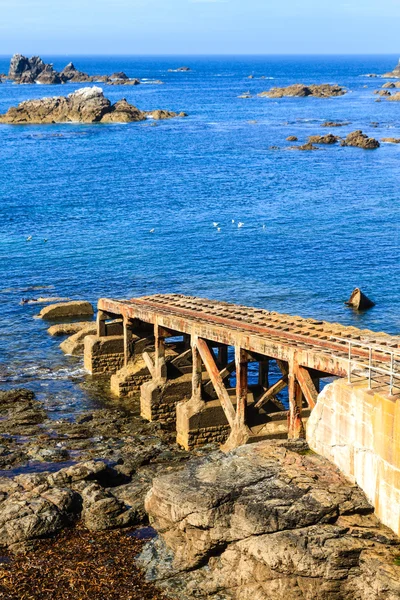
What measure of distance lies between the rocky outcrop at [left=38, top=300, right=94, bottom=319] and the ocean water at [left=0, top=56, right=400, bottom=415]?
702 millimetres

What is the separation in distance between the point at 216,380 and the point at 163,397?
3.40 m

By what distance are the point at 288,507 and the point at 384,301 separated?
1110 inches

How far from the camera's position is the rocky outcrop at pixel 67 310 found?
40.0 metres

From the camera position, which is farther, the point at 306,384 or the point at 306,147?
the point at 306,147

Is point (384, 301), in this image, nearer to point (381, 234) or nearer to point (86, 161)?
point (381, 234)

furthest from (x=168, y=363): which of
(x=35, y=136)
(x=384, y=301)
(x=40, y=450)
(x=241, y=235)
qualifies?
(x=35, y=136)

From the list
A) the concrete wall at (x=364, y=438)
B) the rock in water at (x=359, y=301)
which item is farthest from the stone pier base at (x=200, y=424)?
the rock in water at (x=359, y=301)

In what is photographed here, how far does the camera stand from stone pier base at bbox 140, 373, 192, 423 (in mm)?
27266

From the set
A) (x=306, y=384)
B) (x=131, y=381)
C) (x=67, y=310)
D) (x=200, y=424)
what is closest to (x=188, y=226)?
(x=67, y=310)

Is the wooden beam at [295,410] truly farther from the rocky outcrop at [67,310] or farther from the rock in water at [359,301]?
the rocky outcrop at [67,310]

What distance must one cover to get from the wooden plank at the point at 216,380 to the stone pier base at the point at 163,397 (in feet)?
8.57

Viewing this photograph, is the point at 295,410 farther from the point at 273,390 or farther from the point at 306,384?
the point at 273,390

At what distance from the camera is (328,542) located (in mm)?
15164

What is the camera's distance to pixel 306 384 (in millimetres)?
20641
